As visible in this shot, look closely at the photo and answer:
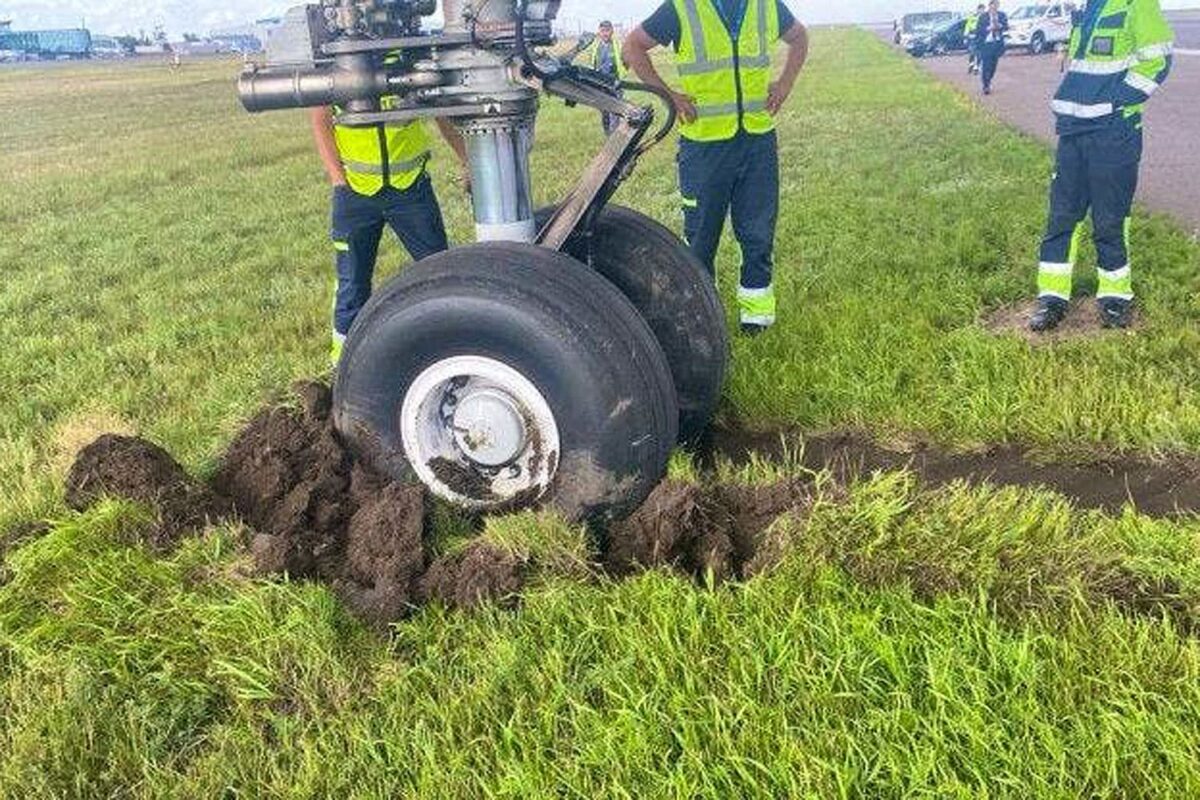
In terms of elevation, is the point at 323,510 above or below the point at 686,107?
below

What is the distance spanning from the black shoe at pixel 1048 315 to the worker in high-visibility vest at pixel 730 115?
1.24m

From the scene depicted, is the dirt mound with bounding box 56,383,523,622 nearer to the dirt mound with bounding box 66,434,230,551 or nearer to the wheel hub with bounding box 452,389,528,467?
the dirt mound with bounding box 66,434,230,551

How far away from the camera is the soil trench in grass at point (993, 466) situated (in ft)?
10.8

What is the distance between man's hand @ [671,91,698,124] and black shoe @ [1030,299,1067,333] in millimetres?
1909

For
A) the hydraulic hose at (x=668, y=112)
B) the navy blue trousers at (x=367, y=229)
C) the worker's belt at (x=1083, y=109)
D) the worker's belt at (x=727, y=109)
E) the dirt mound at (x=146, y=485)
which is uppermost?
the hydraulic hose at (x=668, y=112)

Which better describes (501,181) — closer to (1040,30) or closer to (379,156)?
(379,156)

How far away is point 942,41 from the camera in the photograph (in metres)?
40.0

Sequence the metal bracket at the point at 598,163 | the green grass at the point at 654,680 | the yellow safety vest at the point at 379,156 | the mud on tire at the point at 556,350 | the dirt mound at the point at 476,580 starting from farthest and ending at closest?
1. the yellow safety vest at the point at 379,156
2. the metal bracket at the point at 598,163
3. the mud on tire at the point at 556,350
4. the dirt mound at the point at 476,580
5. the green grass at the point at 654,680

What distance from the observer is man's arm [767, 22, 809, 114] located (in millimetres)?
5102

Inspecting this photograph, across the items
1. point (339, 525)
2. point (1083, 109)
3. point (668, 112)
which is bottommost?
point (339, 525)

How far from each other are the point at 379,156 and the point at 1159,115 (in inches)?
518

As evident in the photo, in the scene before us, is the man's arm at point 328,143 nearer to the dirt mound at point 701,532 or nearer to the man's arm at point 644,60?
the man's arm at point 644,60

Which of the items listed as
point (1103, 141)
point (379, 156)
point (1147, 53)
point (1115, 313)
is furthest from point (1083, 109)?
point (379, 156)

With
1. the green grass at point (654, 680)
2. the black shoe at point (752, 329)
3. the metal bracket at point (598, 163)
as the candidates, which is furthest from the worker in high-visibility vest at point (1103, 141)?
the metal bracket at point (598, 163)
